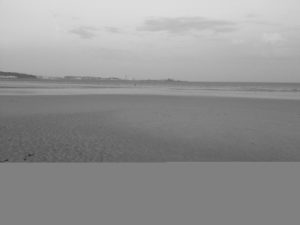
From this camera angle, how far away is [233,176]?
6734 mm

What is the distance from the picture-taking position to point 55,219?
4578mm

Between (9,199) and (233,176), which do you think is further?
(233,176)

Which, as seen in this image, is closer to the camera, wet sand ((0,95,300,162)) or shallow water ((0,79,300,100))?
wet sand ((0,95,300,162))

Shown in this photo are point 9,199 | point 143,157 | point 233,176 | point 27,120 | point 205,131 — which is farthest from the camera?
point 27,120

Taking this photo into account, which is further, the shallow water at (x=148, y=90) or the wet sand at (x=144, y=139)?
the shallow water at (x=148, y=90)

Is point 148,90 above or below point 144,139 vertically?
above

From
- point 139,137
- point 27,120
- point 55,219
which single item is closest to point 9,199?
point 55,219

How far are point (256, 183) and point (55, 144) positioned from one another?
21.0ft

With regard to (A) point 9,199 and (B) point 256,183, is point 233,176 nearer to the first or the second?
(B) point 256,183

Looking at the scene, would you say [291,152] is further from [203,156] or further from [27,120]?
[27,120]

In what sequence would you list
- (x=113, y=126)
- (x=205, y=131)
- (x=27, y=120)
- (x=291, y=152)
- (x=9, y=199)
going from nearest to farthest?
1. (x=9, y=199)
2. (x=291, y=152)
3. (x=205, y=131)
4. (x=113, y=126)
5. (x=27, y=120)

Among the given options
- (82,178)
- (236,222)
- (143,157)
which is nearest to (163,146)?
(143,157)

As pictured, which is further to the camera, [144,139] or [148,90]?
[148,90]

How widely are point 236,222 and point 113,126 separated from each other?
30.7ft
